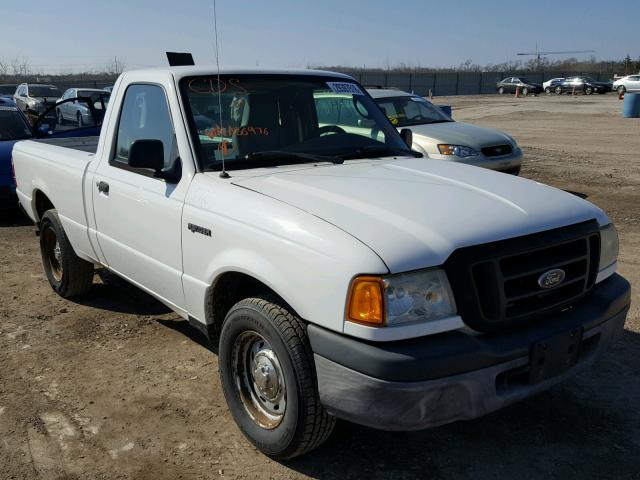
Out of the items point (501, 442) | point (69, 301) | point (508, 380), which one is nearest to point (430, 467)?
point (501, 442)

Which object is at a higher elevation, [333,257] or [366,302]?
[333,257]

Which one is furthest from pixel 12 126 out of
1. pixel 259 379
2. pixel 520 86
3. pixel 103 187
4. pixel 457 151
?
pixel 520 86

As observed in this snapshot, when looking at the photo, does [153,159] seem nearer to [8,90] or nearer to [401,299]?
[401,299]

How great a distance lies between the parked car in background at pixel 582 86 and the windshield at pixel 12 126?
162ft

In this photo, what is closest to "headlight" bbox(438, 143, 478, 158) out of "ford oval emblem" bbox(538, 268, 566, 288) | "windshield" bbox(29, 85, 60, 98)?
"ford oval emblem" bbox(538, 268, 566, 288)

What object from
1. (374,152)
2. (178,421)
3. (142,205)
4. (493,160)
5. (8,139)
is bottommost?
(178,421)

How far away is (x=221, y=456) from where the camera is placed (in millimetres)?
3295

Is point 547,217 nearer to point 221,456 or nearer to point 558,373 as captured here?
point 558,373

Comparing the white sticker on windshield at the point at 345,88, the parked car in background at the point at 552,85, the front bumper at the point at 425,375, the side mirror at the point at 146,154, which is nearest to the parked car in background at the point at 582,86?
the parked car in background at the point at 552,85

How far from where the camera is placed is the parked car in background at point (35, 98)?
24266 mm

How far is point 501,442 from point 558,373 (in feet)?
2.10

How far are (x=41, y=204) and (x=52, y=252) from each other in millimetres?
461

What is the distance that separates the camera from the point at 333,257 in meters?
2.65

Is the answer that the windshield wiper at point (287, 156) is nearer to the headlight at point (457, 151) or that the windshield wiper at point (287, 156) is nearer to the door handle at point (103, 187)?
the door handle at point (103, 187)
